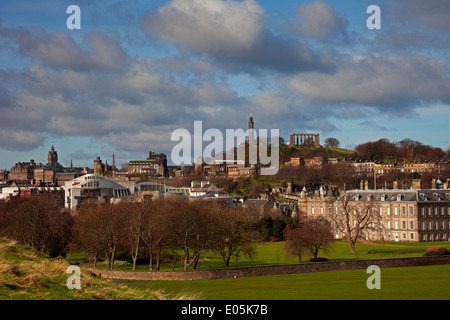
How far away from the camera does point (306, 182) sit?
192625 millimetres

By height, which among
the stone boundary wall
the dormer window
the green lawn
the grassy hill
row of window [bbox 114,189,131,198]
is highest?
row of window [bbox 114,189,131,198]

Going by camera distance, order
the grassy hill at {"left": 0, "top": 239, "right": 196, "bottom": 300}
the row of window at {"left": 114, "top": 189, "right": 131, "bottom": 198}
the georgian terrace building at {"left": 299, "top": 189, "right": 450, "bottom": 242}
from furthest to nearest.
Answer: the row of window at {"left": 114, "top": 189, "right": 131, "bottom": 198} → the georgian terrace building at {"left": 299, "top": 189, "right": 450, "bottom": 242} → the grassy hill at {"left": 0, "top": 239, "right": 196, "bottom": 300}

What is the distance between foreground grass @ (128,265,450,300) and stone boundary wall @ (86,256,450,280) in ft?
5.28

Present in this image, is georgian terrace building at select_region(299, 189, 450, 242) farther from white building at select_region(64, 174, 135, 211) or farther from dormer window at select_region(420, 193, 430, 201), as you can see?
white building at select_region(64, 174, 135, 211)

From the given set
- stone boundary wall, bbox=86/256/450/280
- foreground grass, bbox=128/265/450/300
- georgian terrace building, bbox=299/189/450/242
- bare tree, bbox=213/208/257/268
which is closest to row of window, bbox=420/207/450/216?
georgian terrace building, bbox=299/189/450/242

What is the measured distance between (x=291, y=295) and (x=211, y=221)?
32.3 m

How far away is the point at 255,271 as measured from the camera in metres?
45.2

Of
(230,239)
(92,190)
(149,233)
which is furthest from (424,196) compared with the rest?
(92,190)

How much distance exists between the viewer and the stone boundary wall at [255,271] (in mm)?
44188

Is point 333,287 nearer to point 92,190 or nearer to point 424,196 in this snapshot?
point 424,196

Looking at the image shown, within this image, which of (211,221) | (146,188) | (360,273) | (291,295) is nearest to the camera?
(291,295)

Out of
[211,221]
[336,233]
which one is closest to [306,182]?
[336,233]

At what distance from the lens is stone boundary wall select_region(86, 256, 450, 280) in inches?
1740
